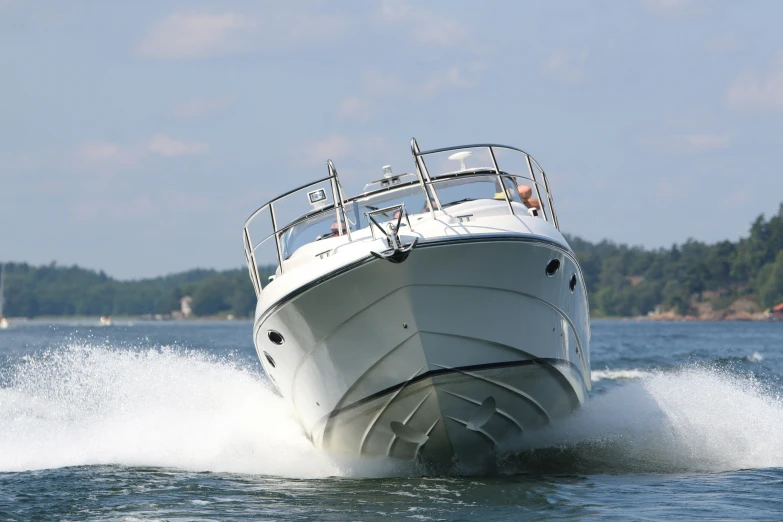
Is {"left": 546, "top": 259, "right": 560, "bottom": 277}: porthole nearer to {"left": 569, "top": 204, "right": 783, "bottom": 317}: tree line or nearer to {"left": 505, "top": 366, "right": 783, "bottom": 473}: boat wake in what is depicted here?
{"left": 505, "top": 366, "right": 783, "bottom": 473}: boat wake

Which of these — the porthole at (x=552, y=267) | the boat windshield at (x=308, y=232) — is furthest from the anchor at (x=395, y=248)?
the boat windshield at (x=308, y=232)

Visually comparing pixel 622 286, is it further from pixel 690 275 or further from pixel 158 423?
pixel 158 423

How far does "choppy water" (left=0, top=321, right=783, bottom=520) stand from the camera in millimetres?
8844

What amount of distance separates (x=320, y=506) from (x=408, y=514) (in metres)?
0.92

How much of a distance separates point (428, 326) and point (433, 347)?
0.23 metres

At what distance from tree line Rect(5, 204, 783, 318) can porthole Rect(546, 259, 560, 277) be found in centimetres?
11002

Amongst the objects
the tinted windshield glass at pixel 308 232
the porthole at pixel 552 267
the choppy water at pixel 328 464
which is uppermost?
the tinted windshield glass at pixel 308 232

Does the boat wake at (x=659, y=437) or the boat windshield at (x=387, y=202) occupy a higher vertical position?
the boat windshield at (x=387, y=202)

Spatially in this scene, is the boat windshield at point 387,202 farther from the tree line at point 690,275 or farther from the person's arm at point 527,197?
the tree line at point 690,275

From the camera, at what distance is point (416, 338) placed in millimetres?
9250

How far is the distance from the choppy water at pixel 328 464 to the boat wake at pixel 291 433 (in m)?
0.02

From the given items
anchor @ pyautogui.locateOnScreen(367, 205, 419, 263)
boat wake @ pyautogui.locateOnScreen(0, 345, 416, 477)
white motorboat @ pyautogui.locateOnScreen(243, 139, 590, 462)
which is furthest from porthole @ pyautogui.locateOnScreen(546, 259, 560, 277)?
boat wake @ pyautogui.locateOnScreen(0, 345, 416, 477)

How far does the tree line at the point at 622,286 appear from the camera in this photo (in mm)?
124375

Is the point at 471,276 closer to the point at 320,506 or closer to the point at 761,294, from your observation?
the point at 320,506
